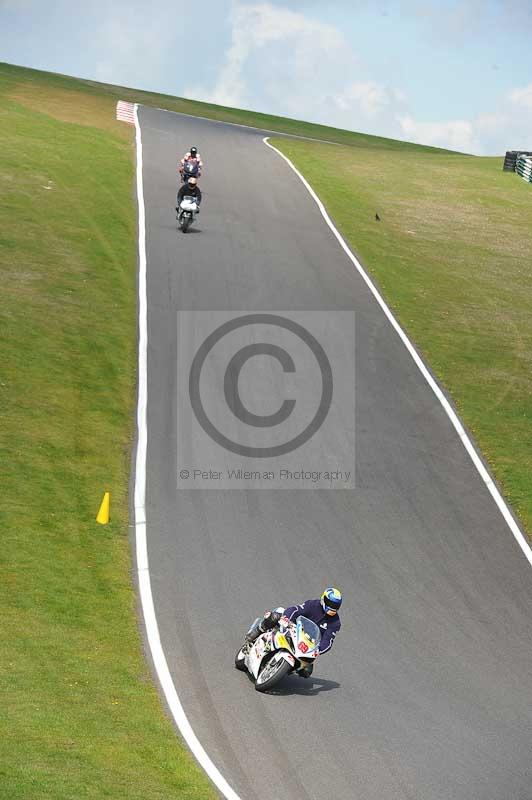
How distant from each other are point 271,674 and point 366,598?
4.40m

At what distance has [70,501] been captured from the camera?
2150 cm

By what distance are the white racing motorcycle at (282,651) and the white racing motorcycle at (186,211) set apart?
25.8 metres

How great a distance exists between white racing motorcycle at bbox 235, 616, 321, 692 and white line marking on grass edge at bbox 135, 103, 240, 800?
4.25 ft

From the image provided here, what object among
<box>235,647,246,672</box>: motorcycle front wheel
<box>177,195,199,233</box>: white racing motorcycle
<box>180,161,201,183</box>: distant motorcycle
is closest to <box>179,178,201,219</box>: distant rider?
<box>177,195,199,233</box>: white racing motorcycle

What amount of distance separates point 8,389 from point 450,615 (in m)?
12.5

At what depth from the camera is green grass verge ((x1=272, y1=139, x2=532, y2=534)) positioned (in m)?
29.5

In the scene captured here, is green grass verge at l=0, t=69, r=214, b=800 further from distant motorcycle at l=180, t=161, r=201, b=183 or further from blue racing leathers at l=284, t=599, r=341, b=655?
distant motorcycle at l=180, t=161, r=201, b=183

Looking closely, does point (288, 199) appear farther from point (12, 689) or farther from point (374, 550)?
point (12, 689)

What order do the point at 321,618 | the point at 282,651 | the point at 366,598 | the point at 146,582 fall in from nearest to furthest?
1. the point at 282,651
2. the point at 321,618
3. the point at 146,582
4. the point at 366,598

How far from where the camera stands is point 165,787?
39.8ft

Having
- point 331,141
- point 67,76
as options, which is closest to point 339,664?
point 331,141

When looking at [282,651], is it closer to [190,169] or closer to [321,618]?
[321,618]

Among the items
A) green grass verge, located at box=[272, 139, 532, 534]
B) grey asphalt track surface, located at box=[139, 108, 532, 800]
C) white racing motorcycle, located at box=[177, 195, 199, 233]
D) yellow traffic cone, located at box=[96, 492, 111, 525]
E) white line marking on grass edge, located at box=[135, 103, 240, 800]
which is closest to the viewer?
white line marking on grass edge, located at box=[135, 103, 240, 800]

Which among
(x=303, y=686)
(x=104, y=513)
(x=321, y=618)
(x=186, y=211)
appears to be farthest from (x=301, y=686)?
(x=186, y=211)
